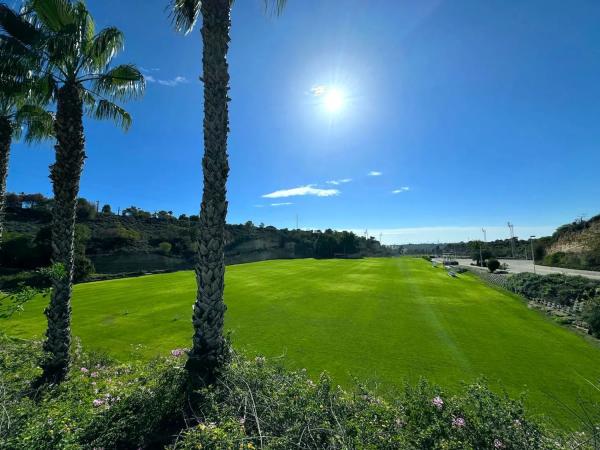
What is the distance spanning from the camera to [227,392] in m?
4.94

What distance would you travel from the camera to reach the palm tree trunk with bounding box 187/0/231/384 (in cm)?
588

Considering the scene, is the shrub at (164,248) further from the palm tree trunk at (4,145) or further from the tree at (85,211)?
the palm tree trunk at (4,145)

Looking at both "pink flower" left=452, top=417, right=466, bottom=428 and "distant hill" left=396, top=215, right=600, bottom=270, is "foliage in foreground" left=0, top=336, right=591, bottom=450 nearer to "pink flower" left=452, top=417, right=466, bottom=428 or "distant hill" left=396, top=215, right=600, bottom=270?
"pink flower" left=452, top=417, right=466, bottom=428

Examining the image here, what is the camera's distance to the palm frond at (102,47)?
767 centimetres

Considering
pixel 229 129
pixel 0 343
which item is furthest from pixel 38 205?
pixel 229 129

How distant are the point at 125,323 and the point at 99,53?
38.5 feet

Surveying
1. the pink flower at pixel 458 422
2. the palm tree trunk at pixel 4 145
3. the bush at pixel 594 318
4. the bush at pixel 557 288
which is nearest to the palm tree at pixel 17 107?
the palm tree trunk at pixel 4 145

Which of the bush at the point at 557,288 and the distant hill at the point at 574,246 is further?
the distant hill at the point at 574,246

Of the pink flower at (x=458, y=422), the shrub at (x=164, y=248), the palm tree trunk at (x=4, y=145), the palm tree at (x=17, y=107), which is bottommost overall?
the pink flower at (x=458, y=422)

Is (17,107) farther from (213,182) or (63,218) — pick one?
(213,182)

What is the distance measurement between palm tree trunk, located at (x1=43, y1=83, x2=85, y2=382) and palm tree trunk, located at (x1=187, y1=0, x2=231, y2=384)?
4069 millimetres

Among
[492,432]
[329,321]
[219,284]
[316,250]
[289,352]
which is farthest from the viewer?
[316,250]

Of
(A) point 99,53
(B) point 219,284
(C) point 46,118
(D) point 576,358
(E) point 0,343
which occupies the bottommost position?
(D) point 576,358

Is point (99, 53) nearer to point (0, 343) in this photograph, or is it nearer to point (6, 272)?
point (0, 343)
